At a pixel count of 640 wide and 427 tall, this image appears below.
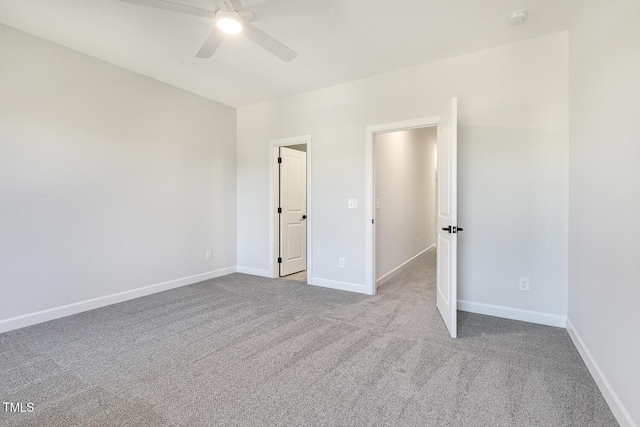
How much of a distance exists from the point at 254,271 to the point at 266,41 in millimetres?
3393

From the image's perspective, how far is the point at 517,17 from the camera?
235cm

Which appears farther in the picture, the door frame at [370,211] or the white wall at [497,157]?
the door frame at [370,211]

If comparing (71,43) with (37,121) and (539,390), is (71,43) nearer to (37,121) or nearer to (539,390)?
(37,121)

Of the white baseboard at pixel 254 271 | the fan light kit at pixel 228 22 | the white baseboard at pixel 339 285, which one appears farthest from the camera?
the white baseboard at pixel 254 271

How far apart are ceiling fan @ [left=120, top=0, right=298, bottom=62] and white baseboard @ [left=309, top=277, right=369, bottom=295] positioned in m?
2.70

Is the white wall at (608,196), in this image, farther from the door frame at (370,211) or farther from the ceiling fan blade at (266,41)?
the ceiling fan blade at (266,41)

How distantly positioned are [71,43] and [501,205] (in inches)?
178

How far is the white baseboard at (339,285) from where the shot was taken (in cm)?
368

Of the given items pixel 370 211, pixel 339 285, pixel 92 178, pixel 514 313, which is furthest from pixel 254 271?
pixel 514 313

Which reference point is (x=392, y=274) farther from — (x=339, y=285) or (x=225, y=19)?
(x=225, y=19)

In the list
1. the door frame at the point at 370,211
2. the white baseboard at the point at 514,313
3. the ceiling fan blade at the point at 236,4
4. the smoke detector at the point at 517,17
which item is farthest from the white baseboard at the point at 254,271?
the smoke detector at the point at 517,17

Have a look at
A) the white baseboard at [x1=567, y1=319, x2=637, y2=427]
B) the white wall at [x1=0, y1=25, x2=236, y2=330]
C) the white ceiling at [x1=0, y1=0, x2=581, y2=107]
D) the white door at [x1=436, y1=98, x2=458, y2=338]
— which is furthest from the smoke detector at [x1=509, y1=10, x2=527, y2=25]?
the white wall at [x1=0, y1=25, x2=236, y2=330]

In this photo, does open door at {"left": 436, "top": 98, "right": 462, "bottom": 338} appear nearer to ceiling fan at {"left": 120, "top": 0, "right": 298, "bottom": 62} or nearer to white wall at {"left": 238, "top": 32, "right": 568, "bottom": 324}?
white wall at {"left": 238, "top": 32, "right": 568, "bottom": 324}

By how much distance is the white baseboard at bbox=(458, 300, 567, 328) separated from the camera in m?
2.66
